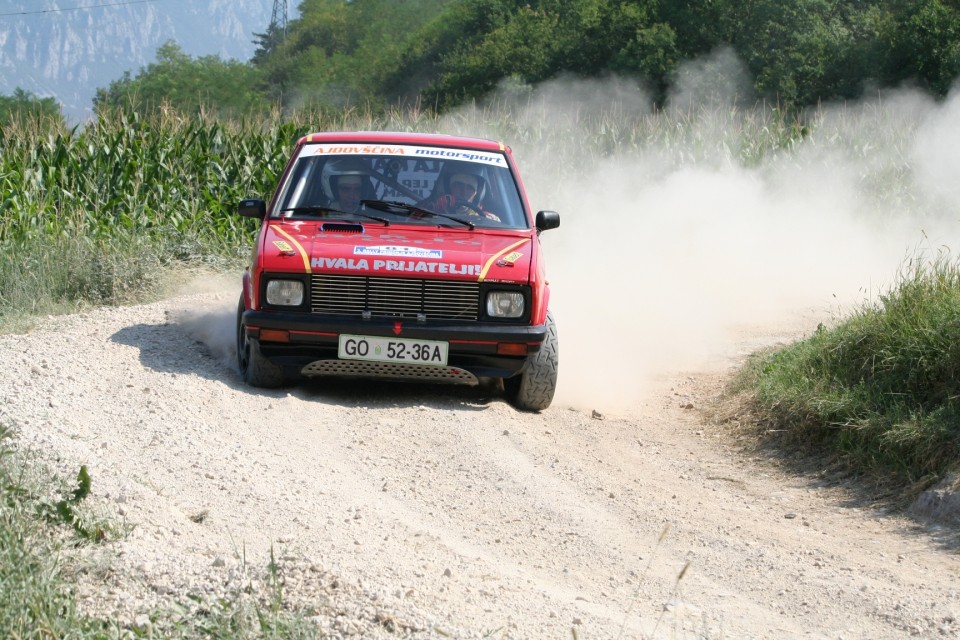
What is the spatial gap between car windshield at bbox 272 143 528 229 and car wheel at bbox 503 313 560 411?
929mm

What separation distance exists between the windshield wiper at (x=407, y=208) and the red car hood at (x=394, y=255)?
30cm

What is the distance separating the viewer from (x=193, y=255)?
13.7m

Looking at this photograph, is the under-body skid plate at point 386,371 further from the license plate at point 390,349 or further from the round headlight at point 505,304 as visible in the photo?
the round headlight at point 505,304

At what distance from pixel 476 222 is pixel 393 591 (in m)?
4.26

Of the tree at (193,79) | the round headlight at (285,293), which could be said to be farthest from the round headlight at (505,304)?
the tree at (193,79)

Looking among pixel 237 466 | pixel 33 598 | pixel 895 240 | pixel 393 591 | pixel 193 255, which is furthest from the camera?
pixel 895 240

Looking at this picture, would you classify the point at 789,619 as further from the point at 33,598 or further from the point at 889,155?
the point at 889,155

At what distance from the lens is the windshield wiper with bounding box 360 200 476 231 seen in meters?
8.26

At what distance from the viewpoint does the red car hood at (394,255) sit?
297 inches

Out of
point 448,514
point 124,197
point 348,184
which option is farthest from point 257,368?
point 124,197

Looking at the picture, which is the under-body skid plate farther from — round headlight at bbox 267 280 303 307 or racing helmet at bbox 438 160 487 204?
racing helmet at bbox 438 160 487 204

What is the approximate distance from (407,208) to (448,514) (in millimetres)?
3067

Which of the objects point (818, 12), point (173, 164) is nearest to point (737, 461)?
point (173, 164)

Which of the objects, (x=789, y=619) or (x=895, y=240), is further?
(x=895, y=240)
